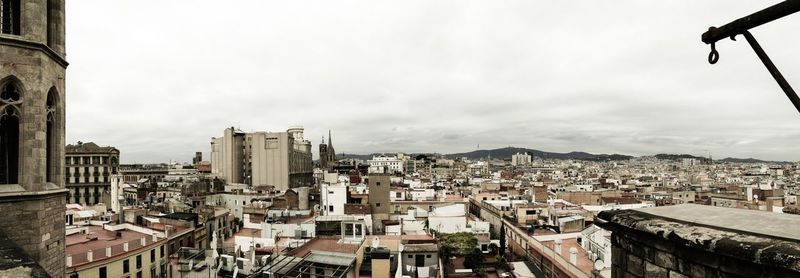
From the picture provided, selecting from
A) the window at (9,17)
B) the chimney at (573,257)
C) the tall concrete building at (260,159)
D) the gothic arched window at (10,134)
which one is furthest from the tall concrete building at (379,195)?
the tall concrete building at (260,159)

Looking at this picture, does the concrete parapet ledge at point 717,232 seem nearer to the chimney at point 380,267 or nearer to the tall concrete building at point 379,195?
the chimney at point 380,267

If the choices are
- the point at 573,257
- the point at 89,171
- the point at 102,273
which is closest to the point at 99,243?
the point at 102,273

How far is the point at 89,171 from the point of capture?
75.1 metres

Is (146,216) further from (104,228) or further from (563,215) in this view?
(563,215)

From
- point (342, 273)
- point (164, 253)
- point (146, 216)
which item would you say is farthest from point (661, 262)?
point (146, 216)

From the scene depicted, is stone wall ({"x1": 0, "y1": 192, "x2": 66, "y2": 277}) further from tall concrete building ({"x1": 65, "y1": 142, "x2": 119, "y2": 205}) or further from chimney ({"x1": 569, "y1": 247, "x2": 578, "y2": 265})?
tall concrete building ({"x1": 65, "y1": 142, "x2": 119, "y2": 205})

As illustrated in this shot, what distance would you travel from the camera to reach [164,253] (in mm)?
32219

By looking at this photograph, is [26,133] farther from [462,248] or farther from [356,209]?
[356,209]

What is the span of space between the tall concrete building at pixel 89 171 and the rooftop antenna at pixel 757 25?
82.7m

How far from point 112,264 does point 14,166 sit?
21.8 meters

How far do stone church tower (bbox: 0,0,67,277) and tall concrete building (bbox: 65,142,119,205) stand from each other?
7406 cm

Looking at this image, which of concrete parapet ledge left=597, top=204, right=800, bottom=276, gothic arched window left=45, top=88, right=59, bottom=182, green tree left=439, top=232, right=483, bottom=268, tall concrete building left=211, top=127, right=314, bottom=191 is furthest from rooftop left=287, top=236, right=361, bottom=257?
tall concrete building left=211, top=127, right=314, bottom=191

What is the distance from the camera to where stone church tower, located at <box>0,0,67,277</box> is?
7.93 meters

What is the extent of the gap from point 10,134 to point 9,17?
6.35ft
